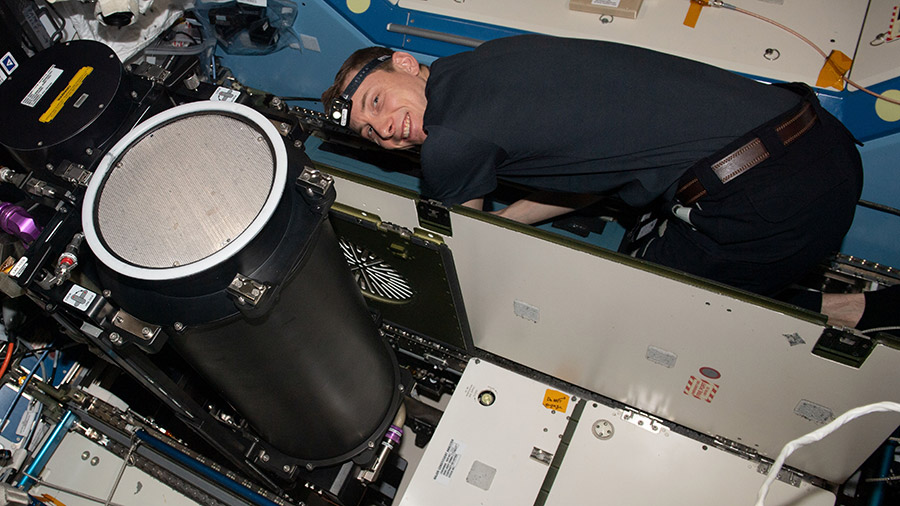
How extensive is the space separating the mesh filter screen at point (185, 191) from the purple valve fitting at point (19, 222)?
245 mm

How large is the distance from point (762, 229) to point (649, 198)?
0.28 metres

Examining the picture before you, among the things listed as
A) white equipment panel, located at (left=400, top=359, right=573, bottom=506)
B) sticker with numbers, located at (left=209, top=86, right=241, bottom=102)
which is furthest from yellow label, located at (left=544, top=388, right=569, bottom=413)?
sticker with numbers, located at (left=209, top=86, right=241, bottom=102)

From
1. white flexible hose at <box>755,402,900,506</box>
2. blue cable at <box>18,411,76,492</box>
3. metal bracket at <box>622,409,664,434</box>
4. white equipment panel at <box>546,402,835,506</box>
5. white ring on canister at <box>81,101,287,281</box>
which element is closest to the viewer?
white ring on canister at <box>81,101,287,281</box>

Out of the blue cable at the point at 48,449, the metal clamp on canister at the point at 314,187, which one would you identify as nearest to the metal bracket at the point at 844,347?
the metal clamp on canister at the point at 314,187

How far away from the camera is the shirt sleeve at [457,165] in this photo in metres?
1.57

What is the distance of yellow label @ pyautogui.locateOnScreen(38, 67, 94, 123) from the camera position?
52.7 inches

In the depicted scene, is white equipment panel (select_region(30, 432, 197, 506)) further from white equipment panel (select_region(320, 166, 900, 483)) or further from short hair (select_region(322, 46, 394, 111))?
short hair (select_region(322, 46, 394, 111))

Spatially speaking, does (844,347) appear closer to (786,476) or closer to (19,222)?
(786,476)

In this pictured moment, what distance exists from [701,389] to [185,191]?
54.4 inches

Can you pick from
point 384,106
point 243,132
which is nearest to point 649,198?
point 384,106

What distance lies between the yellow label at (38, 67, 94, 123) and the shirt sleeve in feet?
2.43

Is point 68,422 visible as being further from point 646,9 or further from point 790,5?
point 790,5

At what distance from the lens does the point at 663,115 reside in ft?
5.18

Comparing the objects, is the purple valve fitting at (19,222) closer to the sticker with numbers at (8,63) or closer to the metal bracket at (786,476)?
the sticker with numbers at (8,63)
